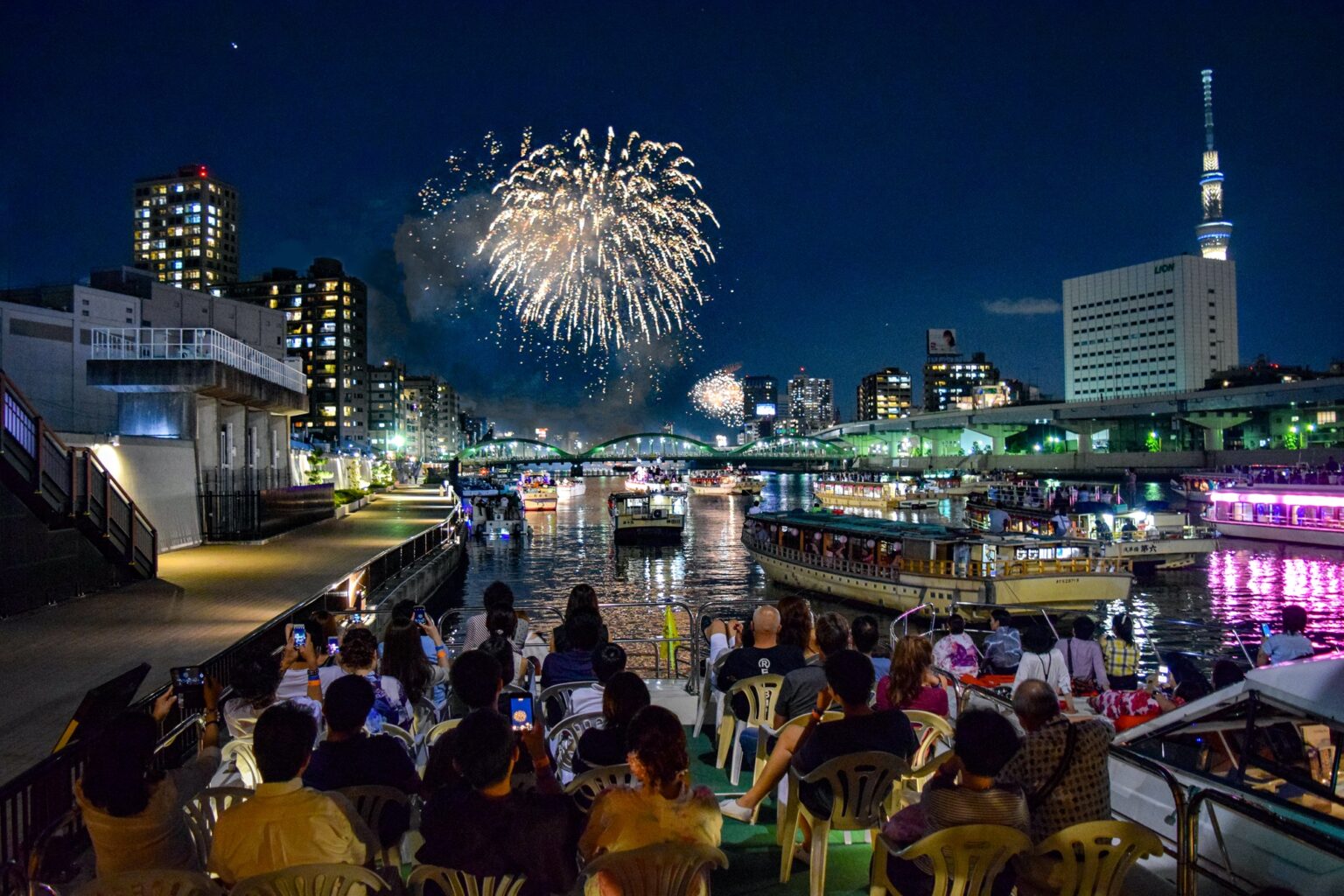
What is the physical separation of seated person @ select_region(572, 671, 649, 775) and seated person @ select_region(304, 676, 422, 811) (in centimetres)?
85

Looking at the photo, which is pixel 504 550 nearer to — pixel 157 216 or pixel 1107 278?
pixel 157 216

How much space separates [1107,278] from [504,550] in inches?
6222

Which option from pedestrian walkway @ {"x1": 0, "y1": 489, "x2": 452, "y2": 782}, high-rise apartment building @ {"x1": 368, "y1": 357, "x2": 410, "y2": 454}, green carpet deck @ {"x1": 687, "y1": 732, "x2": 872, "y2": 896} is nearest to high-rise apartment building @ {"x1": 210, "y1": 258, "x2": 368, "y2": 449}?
high-rise apartment building @ {"x1": 368, "y1": 357, "x2": 410, "y2": 454}

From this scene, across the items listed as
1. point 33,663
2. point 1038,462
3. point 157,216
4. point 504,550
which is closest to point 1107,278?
point 1038,462

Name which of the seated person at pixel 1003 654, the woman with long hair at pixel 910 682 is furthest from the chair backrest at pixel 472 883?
the seated person at pixel 1003 654

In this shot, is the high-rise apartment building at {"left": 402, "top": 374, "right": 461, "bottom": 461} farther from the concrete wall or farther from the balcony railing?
the concrete wall

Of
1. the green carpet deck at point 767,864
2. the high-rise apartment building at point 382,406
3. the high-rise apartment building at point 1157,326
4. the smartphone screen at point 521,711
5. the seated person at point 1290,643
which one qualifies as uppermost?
the high-rise apartment building at point 1157,326

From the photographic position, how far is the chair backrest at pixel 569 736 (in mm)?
5117

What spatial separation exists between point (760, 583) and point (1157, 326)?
153 meters

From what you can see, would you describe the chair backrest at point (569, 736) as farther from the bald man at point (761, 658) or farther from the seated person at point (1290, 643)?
the seated person at point (1290, 643)

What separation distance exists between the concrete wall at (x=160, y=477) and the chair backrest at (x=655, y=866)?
2167 centimetres

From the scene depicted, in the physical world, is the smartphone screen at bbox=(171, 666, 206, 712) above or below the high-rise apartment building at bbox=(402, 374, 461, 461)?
below

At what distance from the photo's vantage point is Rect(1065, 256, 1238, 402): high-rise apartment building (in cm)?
→ 15725

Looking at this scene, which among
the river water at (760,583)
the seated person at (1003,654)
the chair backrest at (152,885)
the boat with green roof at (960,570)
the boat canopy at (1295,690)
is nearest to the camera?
the chair backrest at (152,885)
